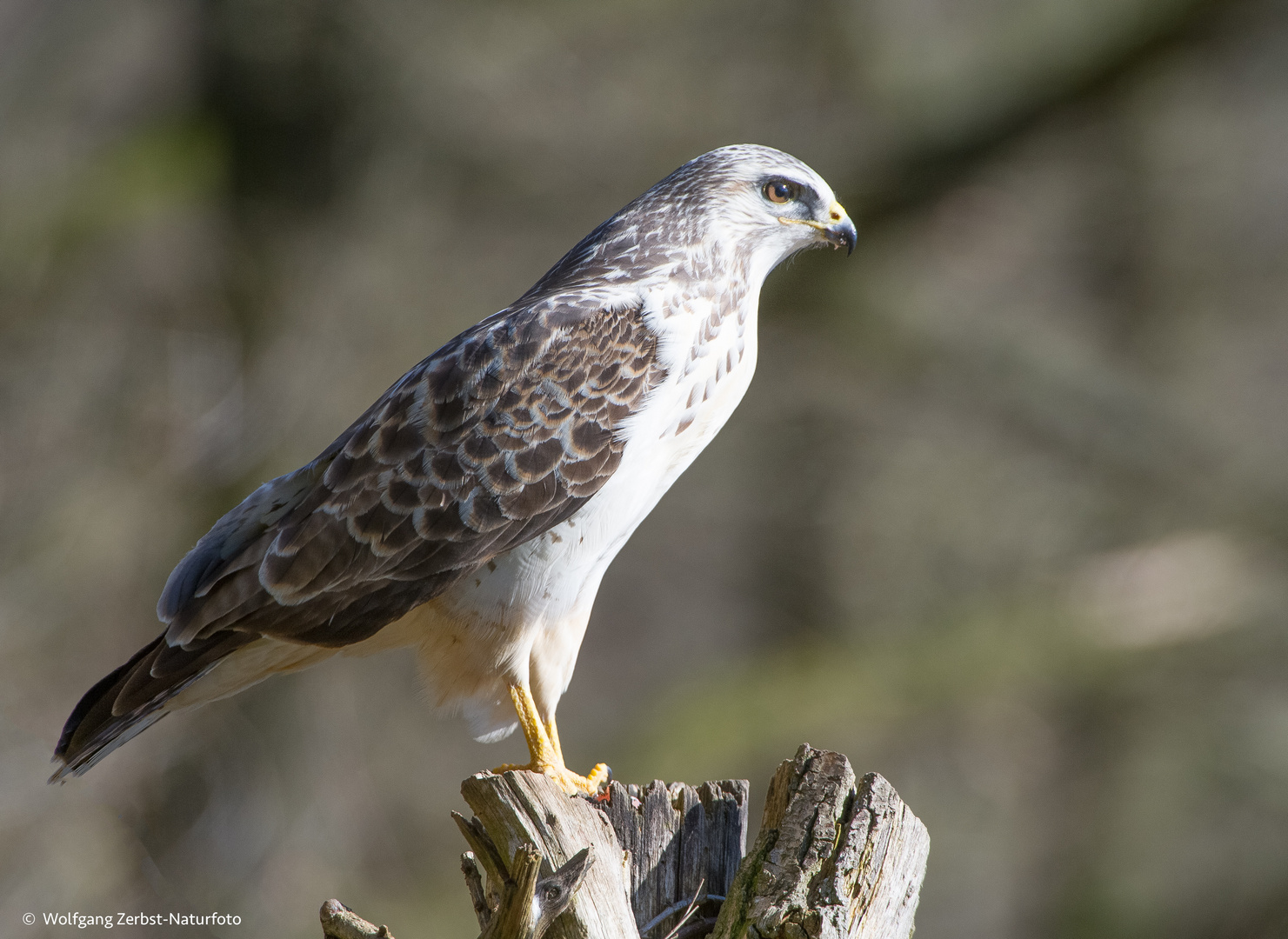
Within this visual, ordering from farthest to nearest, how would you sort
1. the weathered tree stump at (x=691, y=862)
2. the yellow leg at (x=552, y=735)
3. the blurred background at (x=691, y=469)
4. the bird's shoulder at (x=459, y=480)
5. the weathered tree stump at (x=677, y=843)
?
the blurred background at (x=691, y=469), the yellow leg at (x=552, y=735), the bird's shoulder at (x=459, y=480), the weathered tree stump at (x=677, y=843), the weathered tree stump at (x=691, y=862)

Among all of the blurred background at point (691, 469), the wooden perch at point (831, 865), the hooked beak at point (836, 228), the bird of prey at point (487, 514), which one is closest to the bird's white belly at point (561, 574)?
the bird of prey at point (487, 514)

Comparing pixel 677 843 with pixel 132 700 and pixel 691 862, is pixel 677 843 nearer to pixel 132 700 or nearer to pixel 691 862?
pixel 691 862

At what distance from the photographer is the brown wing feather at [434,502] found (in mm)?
2846

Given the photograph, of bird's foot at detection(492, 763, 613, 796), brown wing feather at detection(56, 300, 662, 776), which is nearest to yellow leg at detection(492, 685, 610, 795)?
bird's foot at detection(492, 763, 613, 796)

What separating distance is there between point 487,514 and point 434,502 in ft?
0.50

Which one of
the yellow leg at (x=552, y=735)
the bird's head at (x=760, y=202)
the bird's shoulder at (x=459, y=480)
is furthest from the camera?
the bird's head at (x=760, y=202)

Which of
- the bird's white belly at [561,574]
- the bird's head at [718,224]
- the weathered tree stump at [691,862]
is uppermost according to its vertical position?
the bird's head at [718,224]

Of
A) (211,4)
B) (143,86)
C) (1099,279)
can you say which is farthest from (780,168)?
(1099,279)

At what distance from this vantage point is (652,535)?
886 cm

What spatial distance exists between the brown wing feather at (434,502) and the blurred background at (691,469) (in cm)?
373

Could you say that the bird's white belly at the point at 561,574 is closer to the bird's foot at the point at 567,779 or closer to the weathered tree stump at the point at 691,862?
the bird's foot at the point at 567,779

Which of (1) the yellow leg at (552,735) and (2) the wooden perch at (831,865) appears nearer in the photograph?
(2) the wooden perch at (831,865)

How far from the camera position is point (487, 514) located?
2.84m

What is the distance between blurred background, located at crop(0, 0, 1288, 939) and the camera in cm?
661
